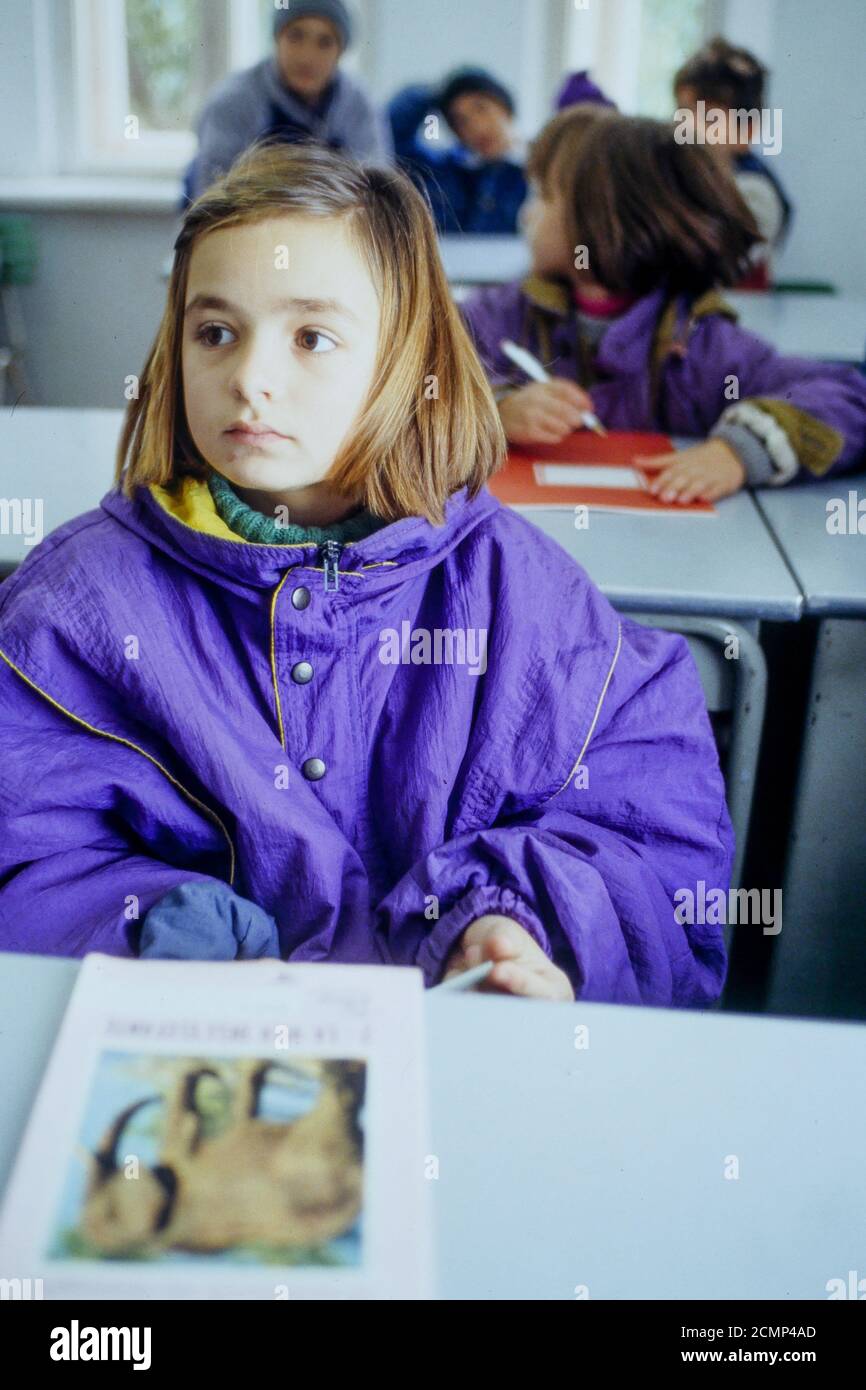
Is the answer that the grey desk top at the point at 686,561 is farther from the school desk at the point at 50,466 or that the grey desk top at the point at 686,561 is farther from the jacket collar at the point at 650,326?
the school desk at the point at 50,466

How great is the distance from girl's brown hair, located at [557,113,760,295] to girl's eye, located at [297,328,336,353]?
106 cm

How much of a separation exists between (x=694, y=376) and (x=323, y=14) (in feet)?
7.58

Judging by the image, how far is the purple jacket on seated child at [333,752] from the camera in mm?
932

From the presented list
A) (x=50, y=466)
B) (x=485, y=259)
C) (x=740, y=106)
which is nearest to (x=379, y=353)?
(x=50, y=466)

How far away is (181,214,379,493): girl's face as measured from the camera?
2.94ft

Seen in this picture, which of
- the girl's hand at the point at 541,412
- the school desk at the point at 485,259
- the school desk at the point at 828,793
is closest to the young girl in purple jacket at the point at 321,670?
the school desk at the point at 828,793

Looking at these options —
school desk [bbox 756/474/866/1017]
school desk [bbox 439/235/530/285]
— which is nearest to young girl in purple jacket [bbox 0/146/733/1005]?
school desk [bbox 756/474/866/1017]

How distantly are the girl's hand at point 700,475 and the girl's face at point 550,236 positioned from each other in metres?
0.41

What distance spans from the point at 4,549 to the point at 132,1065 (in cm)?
86

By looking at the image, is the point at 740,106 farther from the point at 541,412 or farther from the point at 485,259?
the point at 541,412

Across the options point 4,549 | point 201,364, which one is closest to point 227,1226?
point 201,364

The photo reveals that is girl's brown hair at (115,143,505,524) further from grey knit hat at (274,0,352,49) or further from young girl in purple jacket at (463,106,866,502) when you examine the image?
grey knit hat at (274,0,352,49)

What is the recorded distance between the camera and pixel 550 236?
1.90m

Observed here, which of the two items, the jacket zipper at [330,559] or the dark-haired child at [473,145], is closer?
the jacket zipper at [330,559]
